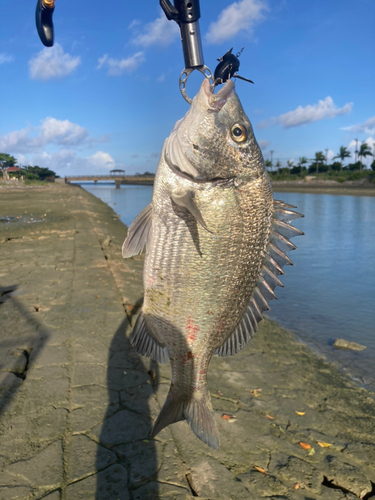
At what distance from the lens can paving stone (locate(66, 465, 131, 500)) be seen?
7.57ft

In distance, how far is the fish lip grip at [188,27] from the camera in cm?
216

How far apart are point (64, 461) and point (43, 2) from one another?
6.16 meters

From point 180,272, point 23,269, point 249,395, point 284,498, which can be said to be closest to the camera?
point 180,272

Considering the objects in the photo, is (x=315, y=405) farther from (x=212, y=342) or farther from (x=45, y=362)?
(x=45, y=362)

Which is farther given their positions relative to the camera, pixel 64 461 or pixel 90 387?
pixel 90 387

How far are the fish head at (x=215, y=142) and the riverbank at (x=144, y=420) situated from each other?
7.37 ft

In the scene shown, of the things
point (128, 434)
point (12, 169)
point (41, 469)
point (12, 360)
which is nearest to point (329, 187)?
point (12, 169)

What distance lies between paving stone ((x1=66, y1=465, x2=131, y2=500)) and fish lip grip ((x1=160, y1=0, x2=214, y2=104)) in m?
2.69

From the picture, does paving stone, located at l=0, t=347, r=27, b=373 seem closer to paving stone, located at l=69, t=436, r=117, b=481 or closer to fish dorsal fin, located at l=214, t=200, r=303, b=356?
paving stone, located at l=69, t=436, r=117, b=481

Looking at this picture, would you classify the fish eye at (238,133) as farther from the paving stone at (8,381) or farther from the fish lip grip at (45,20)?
the fish lip grip at (45,20)

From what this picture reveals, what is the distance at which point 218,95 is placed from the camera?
1.99m

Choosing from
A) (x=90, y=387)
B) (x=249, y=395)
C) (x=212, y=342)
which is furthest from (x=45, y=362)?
(x=212, y=342)

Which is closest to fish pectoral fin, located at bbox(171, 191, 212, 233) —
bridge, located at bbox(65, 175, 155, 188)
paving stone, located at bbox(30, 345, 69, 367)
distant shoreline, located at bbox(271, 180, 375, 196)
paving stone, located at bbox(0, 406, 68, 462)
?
paving stone, located at bbox(0, 406, 68, 462)

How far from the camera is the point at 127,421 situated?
10.1 ft
